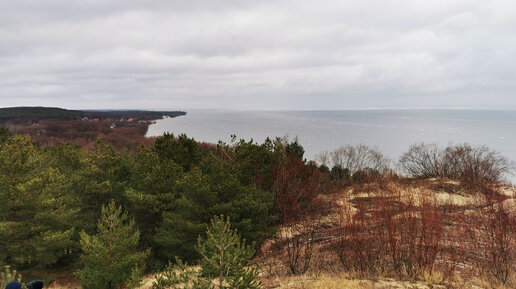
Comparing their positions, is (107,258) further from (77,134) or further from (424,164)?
(77,134)

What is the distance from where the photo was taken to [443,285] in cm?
984

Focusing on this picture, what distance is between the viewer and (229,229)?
355 inches

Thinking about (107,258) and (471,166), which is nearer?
(107,258)

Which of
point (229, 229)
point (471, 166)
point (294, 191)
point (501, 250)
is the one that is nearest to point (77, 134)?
point (294, 191)

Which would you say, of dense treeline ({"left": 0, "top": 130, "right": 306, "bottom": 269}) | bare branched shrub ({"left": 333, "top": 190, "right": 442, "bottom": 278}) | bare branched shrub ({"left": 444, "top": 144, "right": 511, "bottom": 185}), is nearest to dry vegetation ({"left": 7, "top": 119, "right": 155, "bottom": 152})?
dense treeline ({"left": 0, "top": 130, "right": 306, "bottom": 269})

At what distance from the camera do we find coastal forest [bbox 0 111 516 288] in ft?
33.4

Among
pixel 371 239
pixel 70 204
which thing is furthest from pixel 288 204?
pixel 70 204

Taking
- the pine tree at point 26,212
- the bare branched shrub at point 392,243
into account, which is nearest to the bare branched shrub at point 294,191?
the bare branched shrub at point 392,243

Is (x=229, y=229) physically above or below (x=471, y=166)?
above

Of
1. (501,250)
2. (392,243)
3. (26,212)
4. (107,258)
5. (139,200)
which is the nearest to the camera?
(501,250)

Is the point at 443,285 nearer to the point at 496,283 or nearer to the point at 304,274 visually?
the point at 496,283

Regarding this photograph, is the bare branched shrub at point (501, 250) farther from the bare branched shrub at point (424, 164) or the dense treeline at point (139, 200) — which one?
the bare branched shrub at point (424, 164)

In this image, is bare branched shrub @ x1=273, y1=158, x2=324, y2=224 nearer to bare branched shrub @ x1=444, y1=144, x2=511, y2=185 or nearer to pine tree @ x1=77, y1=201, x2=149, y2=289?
pine tree @ x1=77, y1=201, x2=149, y2=289

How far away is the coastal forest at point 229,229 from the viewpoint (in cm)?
1018
